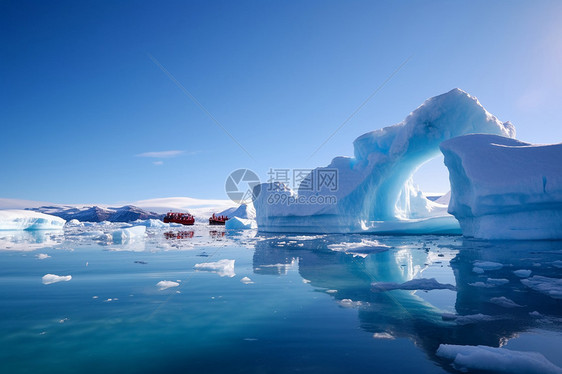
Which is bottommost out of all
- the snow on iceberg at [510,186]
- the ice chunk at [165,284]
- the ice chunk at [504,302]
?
the ice chunk at [165,284]

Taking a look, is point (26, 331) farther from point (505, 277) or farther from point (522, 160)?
point (522, 160)

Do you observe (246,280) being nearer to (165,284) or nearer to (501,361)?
(165,284)

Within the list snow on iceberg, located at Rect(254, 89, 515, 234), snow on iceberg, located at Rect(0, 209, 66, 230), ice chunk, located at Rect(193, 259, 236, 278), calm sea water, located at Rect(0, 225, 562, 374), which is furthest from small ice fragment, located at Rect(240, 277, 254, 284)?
snow on iceberg, located at Rect(0, 209, 66, 230)

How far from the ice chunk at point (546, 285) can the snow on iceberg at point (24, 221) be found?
28133mm

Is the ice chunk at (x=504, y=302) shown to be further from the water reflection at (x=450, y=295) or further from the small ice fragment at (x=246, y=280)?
the small ice fragment at (x=246, y=280)

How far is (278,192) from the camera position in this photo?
2019cm

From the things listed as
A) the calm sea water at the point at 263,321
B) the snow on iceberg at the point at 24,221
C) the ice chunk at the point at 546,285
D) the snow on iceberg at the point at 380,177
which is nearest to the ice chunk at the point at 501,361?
the calm sea water at the point at 263,321

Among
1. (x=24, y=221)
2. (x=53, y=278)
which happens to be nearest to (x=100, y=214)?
(x=24, y=221)

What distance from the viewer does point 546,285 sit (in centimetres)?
431

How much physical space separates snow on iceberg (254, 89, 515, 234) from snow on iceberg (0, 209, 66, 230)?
59.2ft

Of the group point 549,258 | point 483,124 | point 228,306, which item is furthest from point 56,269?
point 483,124

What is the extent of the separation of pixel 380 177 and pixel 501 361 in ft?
53.0

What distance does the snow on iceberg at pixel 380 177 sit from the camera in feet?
51.1

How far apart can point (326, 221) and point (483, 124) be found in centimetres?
957
